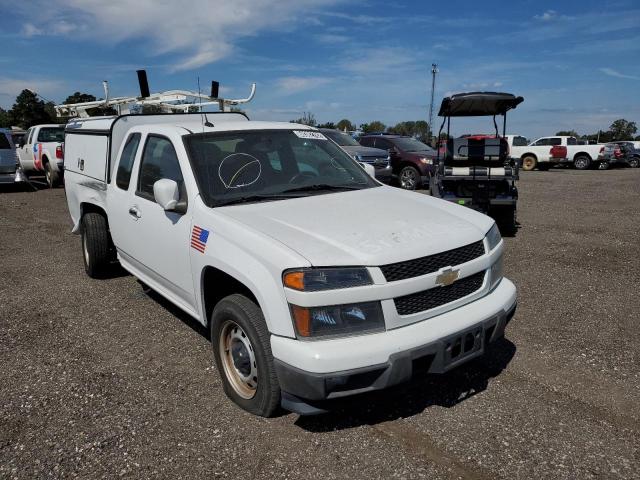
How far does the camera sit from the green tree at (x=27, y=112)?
63.6m

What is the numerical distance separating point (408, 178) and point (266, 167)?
37.5ft

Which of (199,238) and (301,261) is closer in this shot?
(301,261)

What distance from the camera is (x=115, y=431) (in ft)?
9.85

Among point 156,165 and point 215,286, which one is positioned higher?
point 156,165

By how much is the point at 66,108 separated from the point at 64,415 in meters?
8.29

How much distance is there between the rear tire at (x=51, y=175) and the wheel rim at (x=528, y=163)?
21.5m

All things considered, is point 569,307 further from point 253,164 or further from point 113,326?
point 113,326

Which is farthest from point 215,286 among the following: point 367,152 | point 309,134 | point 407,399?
point 367,152

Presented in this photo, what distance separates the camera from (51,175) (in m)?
15.8

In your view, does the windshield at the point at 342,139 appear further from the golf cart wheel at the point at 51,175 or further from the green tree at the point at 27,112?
the green tree at the point at 27,112

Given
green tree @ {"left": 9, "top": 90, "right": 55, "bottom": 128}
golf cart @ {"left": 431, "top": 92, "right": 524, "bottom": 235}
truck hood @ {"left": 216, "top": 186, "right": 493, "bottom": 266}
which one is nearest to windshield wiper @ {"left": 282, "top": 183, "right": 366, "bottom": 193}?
truck hood @ {"left": 216, "top": 186, "right": 493, "bottom": 266}

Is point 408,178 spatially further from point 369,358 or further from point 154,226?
point 369,358

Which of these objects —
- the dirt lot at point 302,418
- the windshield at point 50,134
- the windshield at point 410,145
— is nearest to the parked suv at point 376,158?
the windshield at point 410,145

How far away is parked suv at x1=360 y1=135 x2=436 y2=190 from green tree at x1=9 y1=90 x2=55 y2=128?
59.7 metres
